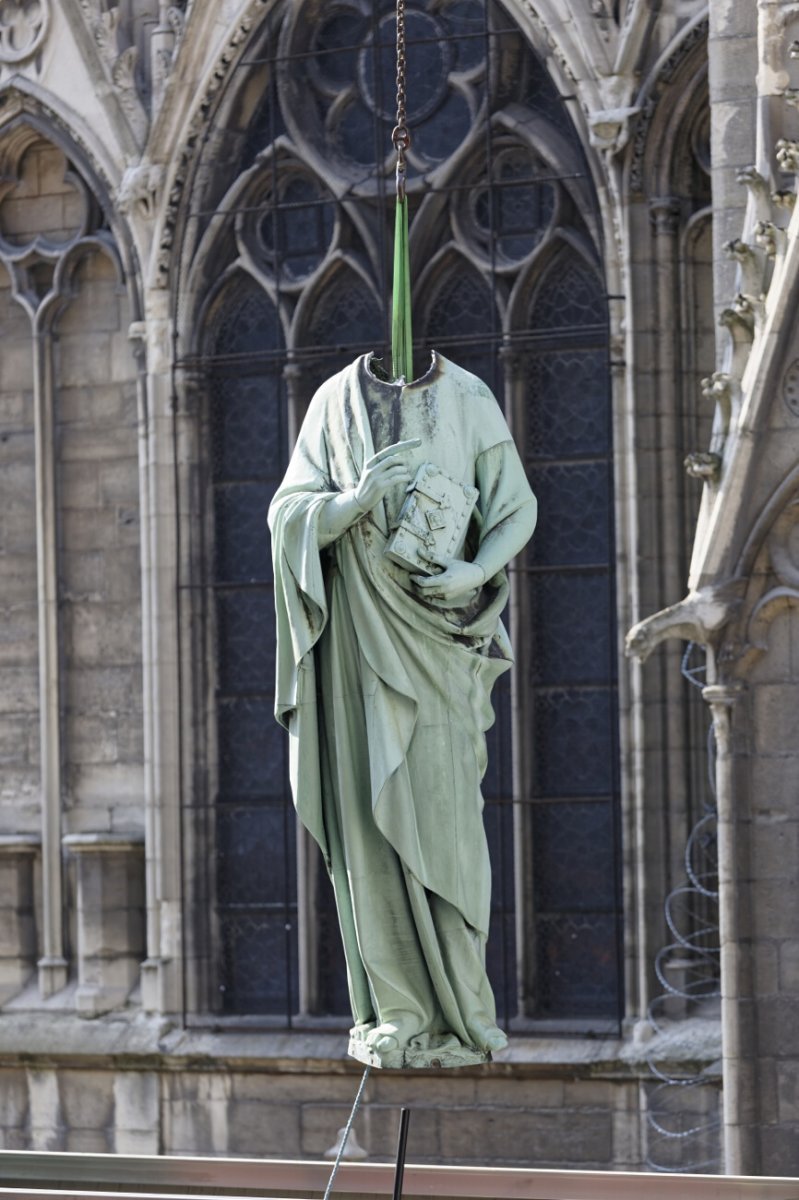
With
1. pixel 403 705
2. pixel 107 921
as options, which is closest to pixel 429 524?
pixel 403 705

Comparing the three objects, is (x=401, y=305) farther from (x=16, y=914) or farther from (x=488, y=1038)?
(x=16, y=914)

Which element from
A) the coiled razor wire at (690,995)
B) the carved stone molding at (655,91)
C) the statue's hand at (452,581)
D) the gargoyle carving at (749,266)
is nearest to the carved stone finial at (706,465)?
the gargoyle carving at (749,266)

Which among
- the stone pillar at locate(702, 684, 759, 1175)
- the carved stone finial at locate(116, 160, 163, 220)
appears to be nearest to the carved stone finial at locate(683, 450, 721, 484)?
the stone pillar at locate(702, 684, 759, 1175)

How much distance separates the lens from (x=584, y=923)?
15.0 metres

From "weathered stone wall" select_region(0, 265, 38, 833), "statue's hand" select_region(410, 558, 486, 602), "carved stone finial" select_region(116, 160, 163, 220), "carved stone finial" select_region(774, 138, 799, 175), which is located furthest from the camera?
"weathered stone wall" select_region(0, 265, 38, 833)

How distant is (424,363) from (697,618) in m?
3.77

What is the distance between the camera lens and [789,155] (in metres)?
11.7

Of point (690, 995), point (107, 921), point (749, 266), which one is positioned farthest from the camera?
point (107, 921)

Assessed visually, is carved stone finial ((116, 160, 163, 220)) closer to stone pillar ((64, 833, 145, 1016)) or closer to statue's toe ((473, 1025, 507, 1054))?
stone pillar ((64, 833, 145, 1016))

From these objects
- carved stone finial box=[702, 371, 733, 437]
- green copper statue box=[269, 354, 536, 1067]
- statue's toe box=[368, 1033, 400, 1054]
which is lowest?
statue's toe box=[368, 1033, 400, 1054]

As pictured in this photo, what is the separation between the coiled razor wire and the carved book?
7.69 meters

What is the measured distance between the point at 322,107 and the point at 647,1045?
474 centimetres

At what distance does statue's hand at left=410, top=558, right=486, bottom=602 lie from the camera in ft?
21.2

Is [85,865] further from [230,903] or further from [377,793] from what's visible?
[377,793]
